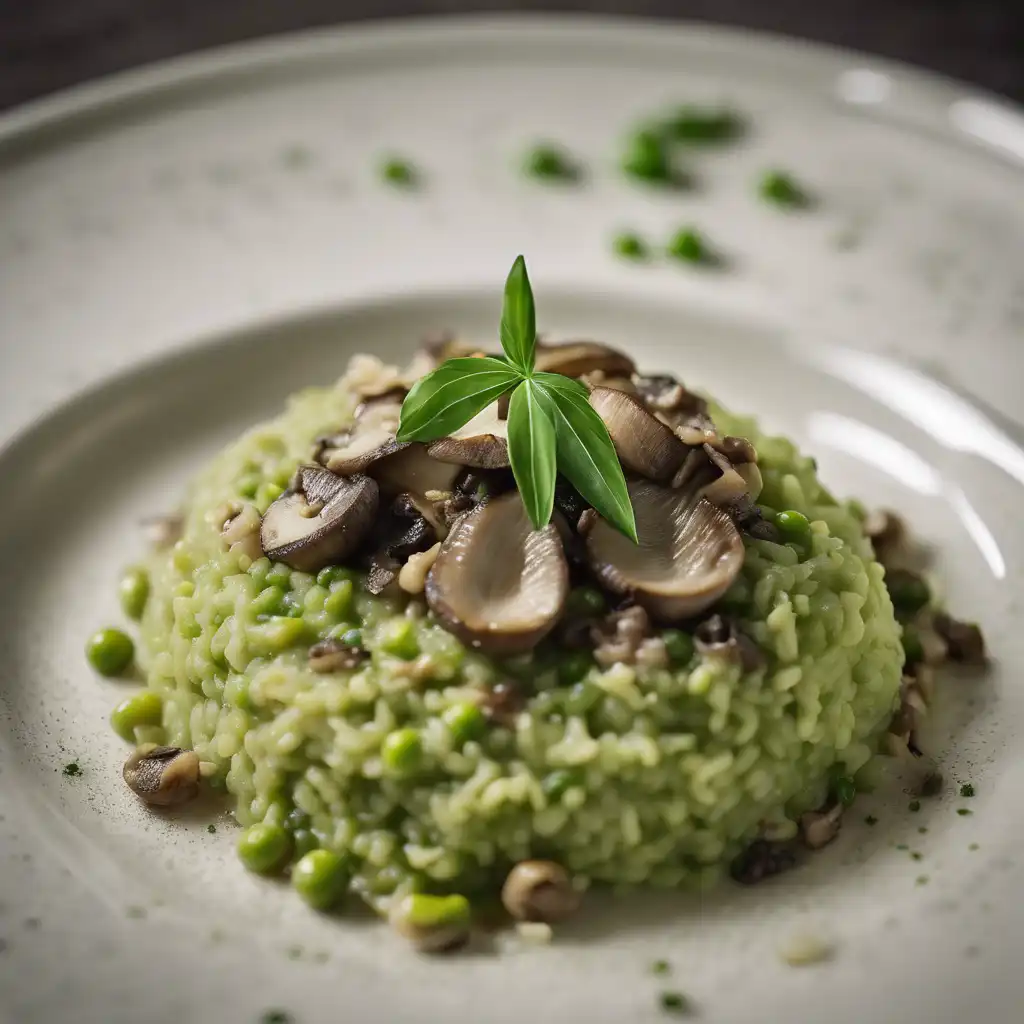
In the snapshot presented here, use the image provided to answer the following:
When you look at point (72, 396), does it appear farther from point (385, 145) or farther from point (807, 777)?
point (807, 777)

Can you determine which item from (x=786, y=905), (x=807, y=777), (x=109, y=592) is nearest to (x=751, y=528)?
(x=807, y=777)

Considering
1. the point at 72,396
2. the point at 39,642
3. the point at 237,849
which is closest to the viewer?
the point at 237,849

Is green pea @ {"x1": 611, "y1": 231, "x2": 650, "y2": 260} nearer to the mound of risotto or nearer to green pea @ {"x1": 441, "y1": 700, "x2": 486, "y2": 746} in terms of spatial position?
the mound of risotto

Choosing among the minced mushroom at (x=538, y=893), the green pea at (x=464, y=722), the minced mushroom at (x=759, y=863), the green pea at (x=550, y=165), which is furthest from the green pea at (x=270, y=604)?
the green pea at (x=550, y=165)

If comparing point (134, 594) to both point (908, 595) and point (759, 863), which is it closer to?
point (759, 863)

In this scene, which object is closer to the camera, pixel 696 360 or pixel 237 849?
pixel 237 849

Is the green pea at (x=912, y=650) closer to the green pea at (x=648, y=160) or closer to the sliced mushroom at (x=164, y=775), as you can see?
the sliced mushroom at (x=164, y=775)

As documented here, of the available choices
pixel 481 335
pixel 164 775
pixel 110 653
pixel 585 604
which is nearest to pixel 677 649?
pixel 585 604
